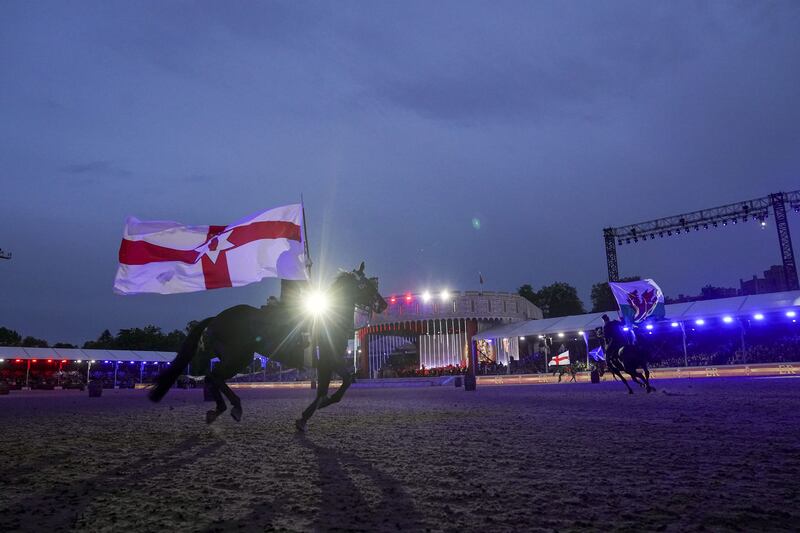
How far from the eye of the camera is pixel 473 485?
4000mm

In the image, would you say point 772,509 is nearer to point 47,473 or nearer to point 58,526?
point 58,526

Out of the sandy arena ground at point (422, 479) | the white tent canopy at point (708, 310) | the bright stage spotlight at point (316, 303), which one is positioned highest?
the white tent canopy at point (708, 310)

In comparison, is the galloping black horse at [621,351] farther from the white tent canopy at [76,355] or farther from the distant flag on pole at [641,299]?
the white tent canopy at [76,355]

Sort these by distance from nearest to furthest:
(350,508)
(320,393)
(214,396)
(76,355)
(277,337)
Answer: (350,508), (320,393), (214,396), (277,337), (76,355)

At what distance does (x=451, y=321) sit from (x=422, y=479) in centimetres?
4320

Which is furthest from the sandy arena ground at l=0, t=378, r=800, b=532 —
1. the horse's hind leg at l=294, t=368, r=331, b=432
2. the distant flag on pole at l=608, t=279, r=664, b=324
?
the distant flag on pole at l=608, t=279, r=664, b=324

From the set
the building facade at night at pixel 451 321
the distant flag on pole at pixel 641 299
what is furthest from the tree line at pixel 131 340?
the distant flag on pole at pixel 641 299

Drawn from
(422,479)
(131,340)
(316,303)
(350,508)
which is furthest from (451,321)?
(131,340)

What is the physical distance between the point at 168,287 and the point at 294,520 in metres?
10.4

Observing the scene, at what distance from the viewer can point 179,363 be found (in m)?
8.56

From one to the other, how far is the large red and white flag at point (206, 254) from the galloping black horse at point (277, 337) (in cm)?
314

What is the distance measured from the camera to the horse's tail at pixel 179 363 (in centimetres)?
796

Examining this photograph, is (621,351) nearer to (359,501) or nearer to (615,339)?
(615,339)

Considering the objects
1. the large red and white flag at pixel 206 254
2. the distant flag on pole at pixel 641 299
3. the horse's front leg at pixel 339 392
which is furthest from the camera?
the distant flag on pole at pixel 641 299
